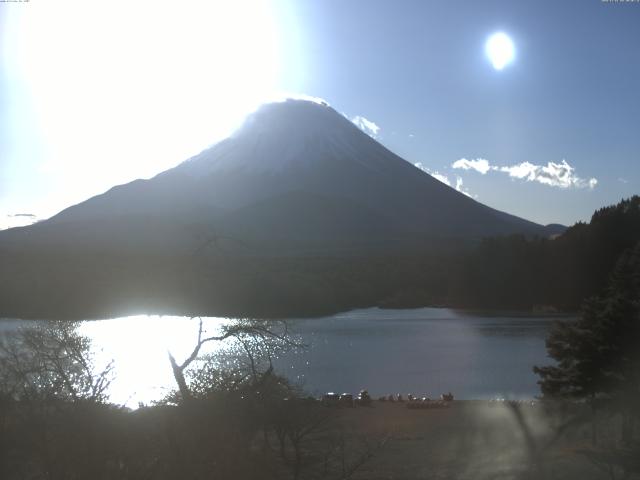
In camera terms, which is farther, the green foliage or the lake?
the lake

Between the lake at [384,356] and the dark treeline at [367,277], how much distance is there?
2023 mm

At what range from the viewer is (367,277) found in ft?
192

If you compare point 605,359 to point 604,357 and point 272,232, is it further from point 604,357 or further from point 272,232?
point 272,232

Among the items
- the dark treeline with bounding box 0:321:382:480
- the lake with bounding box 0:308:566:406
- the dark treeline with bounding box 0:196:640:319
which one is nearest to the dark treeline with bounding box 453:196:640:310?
the dark treeline with bounding box 0:196:640:319

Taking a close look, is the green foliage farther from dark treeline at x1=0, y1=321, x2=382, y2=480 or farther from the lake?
dark treeline at x1=0, y1=321, x2=382, y2=480

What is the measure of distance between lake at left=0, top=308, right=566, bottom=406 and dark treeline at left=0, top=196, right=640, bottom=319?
2023 mm

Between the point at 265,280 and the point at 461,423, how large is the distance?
3273cm

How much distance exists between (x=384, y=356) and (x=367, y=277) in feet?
108


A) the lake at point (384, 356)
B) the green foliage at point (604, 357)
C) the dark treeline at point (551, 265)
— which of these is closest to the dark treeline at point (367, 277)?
the dark treeline at point (551, 265)

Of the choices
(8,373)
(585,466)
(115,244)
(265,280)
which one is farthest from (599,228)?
(8,373)

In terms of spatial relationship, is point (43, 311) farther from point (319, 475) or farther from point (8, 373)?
point (8, 373)

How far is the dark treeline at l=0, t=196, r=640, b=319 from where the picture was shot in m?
30.7

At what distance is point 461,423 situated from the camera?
12.7 meters

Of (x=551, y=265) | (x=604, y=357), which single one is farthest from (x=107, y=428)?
(x=551, y=265)
